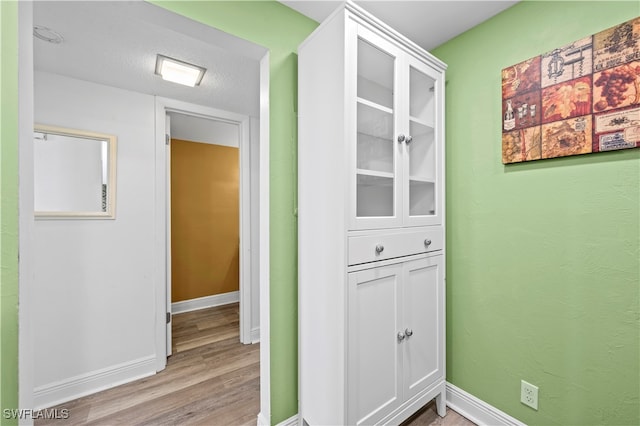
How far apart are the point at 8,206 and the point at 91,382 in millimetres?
1646

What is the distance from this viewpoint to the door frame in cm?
212

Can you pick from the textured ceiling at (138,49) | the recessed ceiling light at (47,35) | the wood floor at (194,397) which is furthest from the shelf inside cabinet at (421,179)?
the recessed ceiling light at (47,35)

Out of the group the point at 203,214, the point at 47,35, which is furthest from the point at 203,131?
the point at 47,35

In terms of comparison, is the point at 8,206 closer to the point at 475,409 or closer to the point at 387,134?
the point at 387,134

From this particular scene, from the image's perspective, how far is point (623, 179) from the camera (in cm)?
111

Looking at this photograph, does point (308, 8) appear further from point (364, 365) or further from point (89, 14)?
point (364, 365)

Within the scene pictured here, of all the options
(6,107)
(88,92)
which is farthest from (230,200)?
(6,107)

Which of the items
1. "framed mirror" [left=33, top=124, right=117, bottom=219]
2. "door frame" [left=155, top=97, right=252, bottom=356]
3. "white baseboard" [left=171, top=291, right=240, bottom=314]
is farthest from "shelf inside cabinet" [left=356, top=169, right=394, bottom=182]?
"white baseboard" [left=171, top=291, right=240, bottom=314]

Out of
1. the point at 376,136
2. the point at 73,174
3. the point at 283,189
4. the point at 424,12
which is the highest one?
the point at 424,12

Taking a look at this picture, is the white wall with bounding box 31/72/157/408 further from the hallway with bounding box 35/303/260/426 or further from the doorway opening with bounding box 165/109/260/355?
the doorway opening with bounding box 165/109/260/355

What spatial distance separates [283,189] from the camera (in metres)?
1.42

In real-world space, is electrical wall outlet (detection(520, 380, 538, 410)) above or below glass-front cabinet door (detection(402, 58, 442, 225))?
below

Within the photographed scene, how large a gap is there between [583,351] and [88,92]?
10.7 feet

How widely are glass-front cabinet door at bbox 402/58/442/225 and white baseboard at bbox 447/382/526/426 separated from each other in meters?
1.08
